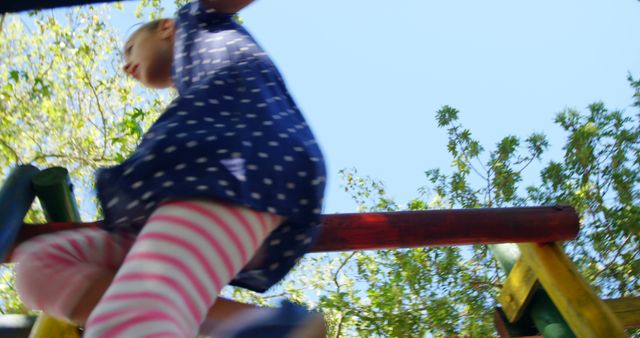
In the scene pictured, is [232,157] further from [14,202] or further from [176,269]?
[14,202]

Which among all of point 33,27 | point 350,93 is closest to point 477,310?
point 33,27

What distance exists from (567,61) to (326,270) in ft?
23.0

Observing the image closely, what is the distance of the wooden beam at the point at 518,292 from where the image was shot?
215 cm

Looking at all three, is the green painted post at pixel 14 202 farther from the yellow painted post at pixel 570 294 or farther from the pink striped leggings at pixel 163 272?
the yellow painted post at pixel 570 294

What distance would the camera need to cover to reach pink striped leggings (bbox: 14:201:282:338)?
87 centimetres

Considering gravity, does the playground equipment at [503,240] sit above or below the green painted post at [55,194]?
below

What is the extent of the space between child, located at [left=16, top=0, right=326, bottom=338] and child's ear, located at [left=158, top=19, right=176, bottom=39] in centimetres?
9

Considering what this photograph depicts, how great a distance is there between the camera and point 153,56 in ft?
4.98

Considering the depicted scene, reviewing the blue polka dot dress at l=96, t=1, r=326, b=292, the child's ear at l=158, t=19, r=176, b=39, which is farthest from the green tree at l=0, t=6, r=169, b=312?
the blue polka dot dress at l=96, t=1, r=326, b=292

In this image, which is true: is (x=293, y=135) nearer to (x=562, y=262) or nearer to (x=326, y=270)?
(x=562, y=262)

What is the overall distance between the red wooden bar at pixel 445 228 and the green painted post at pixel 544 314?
0.22 metres

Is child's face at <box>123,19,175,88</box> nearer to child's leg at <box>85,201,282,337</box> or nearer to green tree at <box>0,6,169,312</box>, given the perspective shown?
child's leg at <box>85,201,282,337</box>

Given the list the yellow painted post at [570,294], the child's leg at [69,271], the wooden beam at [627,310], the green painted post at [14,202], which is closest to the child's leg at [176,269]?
the child's leg at [69,271]

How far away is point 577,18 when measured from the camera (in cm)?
1291
